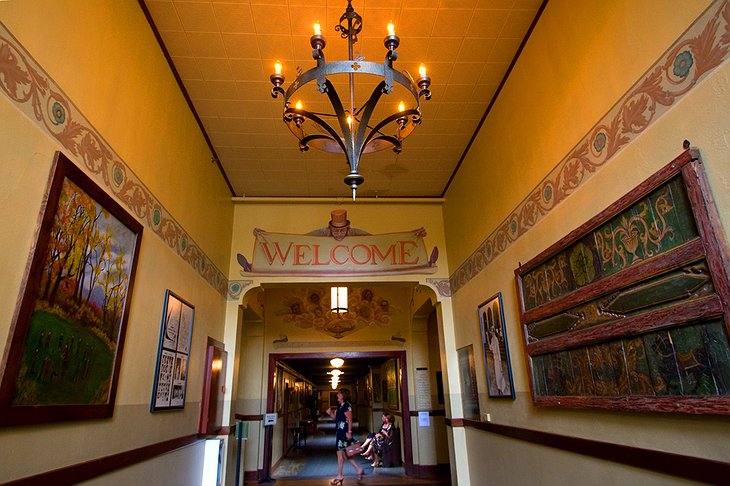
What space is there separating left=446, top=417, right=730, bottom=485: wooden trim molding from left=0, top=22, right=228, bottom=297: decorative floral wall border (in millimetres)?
3514

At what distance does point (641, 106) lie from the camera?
7.70 ft

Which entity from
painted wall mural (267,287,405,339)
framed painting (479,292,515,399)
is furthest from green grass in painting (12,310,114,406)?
painted wall mural (267,287,405,339)

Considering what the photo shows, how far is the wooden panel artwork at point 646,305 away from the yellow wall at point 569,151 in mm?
100

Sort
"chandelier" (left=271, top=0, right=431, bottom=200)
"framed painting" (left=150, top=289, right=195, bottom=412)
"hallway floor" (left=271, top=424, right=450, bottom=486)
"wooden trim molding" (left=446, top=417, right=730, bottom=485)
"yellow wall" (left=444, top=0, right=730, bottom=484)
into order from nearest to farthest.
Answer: "wooden trim molding" (left=446, top=417, right=730, bottom=485), "yellow wall" (left=444, top=0, right=730, bottom=484), "chandelier" (left=271, top=0, right=431, bottom=200), "framed painting" (left=150, top=289, right=195, bottom=412), "hallway floor" (left=271, top=424, right=450, bottom=486)

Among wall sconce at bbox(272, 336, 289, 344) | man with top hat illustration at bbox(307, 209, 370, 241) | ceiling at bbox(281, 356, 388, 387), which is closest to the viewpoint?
man with top hat illustration at bbox(307, 209, 370, 241)

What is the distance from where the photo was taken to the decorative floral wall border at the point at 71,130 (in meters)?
1.95

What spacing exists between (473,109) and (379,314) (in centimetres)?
525

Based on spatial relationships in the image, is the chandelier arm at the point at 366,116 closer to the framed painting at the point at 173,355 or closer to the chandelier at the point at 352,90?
the chandelier at the point at 352,90

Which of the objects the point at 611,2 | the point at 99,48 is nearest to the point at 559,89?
the point at 611,2

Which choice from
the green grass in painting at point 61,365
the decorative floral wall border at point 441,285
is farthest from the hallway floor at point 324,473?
the green grass in painting at point 61,365

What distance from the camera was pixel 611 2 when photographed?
2.60m

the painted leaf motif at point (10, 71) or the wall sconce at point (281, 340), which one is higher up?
the painted leaf motif at point (10, 71)

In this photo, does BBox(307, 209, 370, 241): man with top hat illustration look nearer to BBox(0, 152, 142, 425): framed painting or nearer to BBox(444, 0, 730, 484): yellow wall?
BBox(444, 0, 730, 484): yellow wall

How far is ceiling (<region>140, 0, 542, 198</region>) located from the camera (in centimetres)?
348
